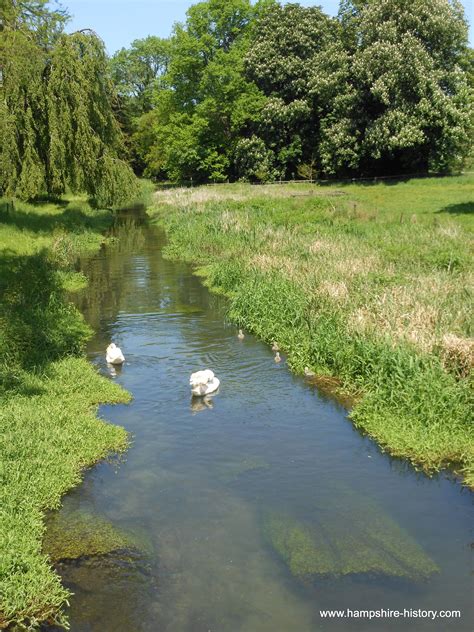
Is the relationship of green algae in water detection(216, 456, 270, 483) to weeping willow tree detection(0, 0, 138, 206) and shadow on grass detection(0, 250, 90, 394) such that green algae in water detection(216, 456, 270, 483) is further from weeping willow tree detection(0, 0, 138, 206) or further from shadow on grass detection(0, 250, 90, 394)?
weeping willow tree detection(0, 0, 138, 206)

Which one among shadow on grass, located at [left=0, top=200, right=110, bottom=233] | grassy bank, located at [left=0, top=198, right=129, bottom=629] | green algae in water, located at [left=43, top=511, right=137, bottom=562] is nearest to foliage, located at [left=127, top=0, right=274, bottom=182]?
shadow on grass, located at [left=0, top=200, right=110, bottom=233]

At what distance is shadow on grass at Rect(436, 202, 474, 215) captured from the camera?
85.0 feet

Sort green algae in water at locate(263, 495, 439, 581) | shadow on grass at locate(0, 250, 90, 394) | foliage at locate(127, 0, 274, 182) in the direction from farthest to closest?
foliage at locate(127, 0, 274, 182) → shadow on grass at locate(0, 250, 90, 394) → green algae in water at locate(263, 495, 439, 581)

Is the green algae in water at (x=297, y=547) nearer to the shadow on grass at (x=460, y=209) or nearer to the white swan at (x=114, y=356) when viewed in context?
the white swan at (x=114, y=356)

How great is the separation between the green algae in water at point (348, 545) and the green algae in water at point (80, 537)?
1.68m

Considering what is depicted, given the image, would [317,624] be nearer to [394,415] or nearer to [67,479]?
[67,479]

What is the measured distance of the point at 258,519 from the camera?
6766mm

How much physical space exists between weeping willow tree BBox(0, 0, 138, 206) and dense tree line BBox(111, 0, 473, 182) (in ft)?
74.3

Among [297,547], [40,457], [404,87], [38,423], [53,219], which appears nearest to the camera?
[297,547]

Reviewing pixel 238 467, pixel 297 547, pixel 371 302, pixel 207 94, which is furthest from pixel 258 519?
pixel 207 94

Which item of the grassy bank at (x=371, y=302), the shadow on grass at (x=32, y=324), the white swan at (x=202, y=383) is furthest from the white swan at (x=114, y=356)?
the grassy bank at (x=371, y=302)

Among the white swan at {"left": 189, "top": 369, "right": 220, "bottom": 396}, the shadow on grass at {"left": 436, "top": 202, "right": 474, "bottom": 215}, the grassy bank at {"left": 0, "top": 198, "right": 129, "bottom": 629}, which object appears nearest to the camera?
the grassy bank at {"left": 0, "top": 198, "right": 129, "bottom": 629}

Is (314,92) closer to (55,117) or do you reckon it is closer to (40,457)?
(55,117)

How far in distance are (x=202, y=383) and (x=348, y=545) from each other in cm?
438
